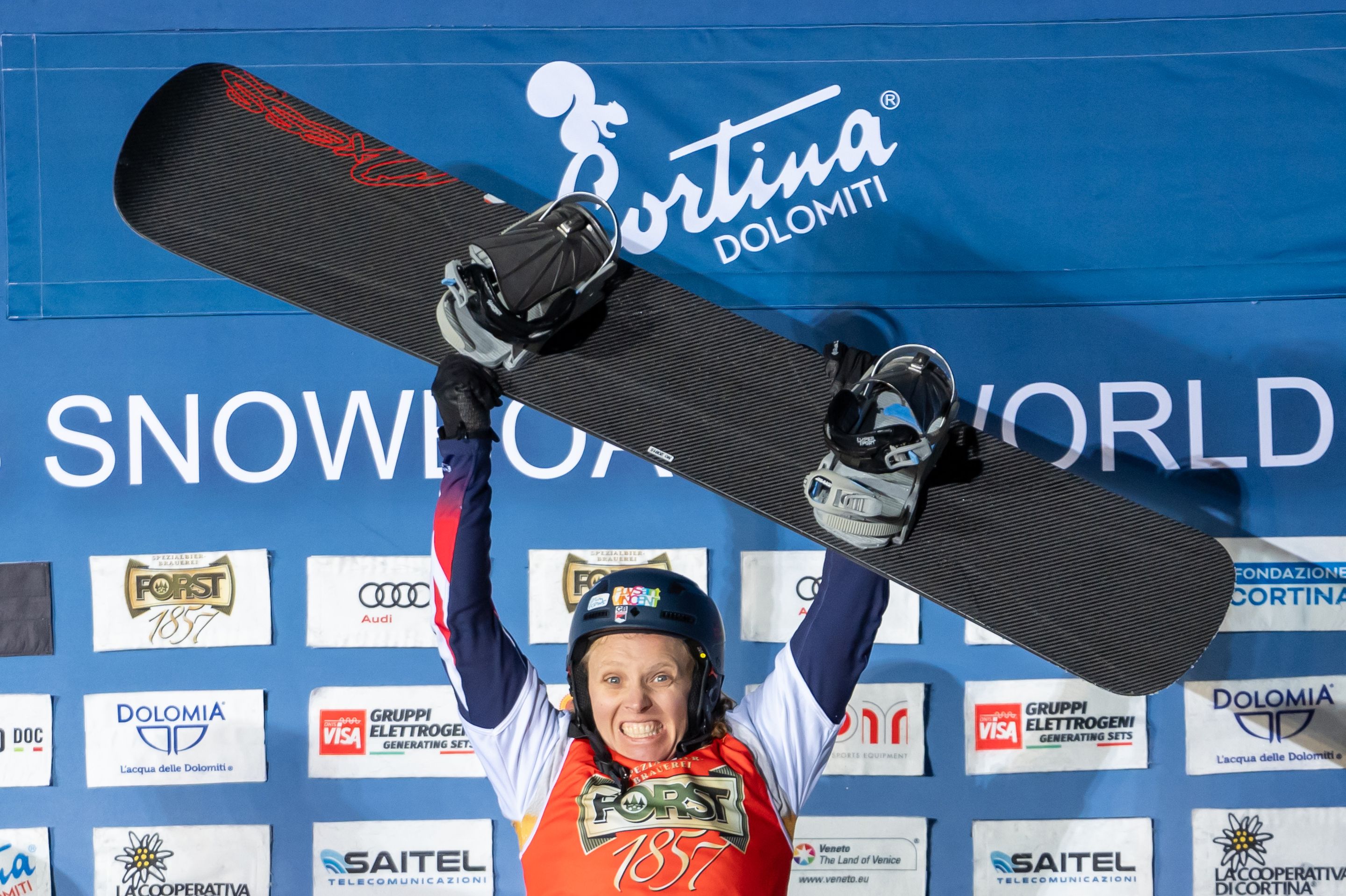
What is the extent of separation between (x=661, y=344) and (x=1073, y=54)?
157 centimetres

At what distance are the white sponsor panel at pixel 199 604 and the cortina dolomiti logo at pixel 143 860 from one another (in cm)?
55

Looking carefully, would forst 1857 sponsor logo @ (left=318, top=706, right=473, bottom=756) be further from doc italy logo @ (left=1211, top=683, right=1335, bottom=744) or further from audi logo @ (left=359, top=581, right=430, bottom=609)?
doc italy logo @ (left=1211, top=683, right=1335, bottom=744)

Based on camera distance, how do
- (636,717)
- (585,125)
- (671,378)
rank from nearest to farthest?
(636,717) → (671,378) → (585,125)

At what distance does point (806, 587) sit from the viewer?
3.04 metres

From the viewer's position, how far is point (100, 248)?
304 cm

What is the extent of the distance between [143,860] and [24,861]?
1.13ft

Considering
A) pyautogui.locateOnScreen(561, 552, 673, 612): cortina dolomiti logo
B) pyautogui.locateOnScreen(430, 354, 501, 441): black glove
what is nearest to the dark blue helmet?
pyautogui.locateOnScreen(430, 354, 501, 441): black glove

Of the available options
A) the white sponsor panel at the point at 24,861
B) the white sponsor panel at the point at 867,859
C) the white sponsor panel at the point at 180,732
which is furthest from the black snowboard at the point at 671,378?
the white sponsor panel at the point at 24,861

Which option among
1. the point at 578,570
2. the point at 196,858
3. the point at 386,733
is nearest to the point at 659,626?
the point at 578,570

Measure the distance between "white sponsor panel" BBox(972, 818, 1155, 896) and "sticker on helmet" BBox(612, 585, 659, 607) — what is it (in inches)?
56.0

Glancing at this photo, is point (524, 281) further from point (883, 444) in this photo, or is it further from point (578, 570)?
point (578, 570)

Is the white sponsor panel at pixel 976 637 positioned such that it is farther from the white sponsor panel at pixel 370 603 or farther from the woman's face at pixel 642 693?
the white sponsor panel at pixel 370 603

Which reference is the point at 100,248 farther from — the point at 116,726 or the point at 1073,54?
the point at 1073,54

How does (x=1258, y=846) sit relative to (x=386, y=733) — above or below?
below
